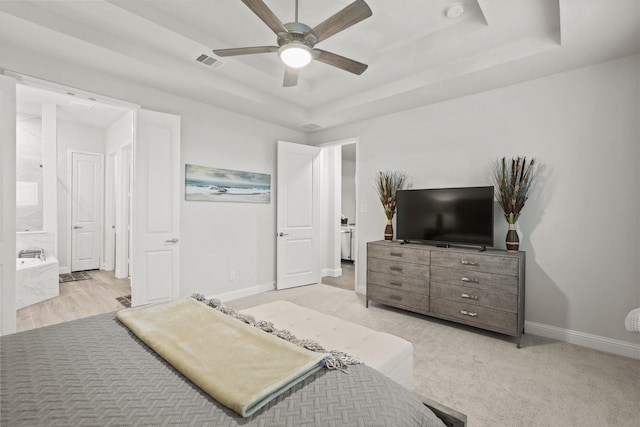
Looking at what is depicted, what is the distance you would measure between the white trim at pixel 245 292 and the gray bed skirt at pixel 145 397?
2.88 metres

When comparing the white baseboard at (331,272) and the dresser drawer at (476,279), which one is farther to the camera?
the white baseboard at (331,272)


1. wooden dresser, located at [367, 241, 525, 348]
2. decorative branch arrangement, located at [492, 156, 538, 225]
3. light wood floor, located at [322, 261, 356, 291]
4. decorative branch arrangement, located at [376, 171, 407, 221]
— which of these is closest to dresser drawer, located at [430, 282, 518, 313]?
wooden dresser, located at [367, 241, 525, 348]

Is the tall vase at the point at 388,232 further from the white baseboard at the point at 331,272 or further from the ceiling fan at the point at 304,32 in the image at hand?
the ceiling fan at the point at 304,32

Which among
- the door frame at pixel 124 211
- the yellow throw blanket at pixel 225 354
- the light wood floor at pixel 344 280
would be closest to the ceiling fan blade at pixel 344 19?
the yellow throw blanket at pixel 225 354

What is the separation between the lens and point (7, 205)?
257 cm

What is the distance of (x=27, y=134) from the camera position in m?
5.34

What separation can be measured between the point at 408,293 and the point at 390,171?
1.66 metres

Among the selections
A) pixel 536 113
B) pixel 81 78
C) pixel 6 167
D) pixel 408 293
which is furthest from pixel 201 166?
pixel 536 113

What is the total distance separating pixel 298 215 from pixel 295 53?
3.04m

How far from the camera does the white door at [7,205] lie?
100.0 inches

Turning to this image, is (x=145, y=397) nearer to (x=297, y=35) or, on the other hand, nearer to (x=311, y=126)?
(x=297, y=35)

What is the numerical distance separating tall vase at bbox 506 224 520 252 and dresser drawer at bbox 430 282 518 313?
472mm

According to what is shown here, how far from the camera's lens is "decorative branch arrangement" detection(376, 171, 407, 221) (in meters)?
→ 4.13

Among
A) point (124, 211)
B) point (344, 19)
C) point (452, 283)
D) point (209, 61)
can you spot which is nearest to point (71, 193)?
point (124, 211)
